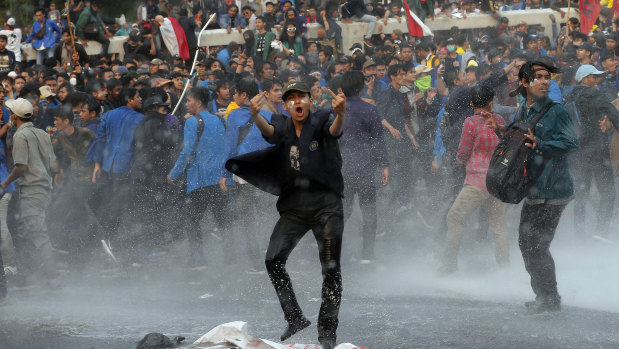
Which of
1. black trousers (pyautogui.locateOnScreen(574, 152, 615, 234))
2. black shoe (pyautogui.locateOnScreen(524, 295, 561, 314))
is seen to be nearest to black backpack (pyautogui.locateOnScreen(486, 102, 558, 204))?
black shoe (pyautogui.locateOnScreen(524, 295, 561, 314))

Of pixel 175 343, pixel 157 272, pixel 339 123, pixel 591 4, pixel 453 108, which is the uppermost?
pixel 591 4

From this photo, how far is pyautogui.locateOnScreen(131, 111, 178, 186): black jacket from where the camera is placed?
948 cm

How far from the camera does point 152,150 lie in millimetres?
9531

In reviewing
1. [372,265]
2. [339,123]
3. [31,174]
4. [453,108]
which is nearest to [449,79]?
[453,108]

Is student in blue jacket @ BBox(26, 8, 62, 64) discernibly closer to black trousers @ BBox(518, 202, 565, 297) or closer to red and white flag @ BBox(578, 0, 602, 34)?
red and white flag @ BBox(578, 0, 602, 34)

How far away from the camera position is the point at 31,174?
8.64 meters

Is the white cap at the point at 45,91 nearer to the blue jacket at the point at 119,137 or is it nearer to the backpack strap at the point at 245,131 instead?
the blue jacket at the point at 119,137

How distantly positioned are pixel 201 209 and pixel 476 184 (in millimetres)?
2908

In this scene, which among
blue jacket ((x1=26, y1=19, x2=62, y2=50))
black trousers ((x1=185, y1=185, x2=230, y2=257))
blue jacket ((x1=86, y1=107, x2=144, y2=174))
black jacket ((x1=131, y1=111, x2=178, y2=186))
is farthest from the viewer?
blue jacket ((x1=26, y1=19, x2=62, y2=50))

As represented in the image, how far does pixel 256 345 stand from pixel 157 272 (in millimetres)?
3825

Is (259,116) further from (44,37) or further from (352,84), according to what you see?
(44,37)

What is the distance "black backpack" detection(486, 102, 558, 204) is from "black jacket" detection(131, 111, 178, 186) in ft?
13.0

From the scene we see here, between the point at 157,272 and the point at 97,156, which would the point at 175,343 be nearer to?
the point at 157,272

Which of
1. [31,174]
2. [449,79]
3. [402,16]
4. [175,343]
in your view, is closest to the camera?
[175,343]
